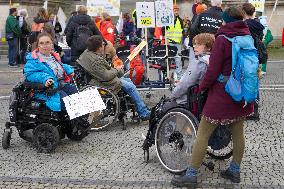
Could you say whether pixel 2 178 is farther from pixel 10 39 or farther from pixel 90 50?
pixel 10 39

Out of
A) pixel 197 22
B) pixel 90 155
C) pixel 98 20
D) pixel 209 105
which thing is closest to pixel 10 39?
pixel 98 20

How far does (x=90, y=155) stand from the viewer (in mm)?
7242

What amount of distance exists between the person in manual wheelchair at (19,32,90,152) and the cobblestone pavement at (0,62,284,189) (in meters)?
0.26

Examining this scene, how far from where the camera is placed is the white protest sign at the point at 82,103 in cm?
714

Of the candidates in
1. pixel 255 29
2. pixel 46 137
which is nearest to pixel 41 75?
pixel 46 137

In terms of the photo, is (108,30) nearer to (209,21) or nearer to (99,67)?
(209,21)

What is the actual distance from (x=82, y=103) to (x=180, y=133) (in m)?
1.48

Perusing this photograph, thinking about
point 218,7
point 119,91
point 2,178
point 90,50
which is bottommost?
point 2,178

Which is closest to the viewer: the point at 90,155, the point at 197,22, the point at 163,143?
the point at 163,143

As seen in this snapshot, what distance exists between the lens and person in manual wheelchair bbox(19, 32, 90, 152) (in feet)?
24.1

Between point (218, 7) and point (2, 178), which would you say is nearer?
point (2, 178)

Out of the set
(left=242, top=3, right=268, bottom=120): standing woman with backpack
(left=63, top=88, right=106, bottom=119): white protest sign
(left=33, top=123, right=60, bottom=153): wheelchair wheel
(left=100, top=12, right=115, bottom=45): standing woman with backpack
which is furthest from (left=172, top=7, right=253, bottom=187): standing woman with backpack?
(left=100, top=12, right=115, bottom=45): standing woman with backpack

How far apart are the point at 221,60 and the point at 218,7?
4.48 metres

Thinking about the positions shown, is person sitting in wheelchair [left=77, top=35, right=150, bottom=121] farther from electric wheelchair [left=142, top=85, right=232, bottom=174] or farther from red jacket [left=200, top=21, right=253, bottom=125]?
red jacket [left=200, top=21, right=253, bottom=125]
